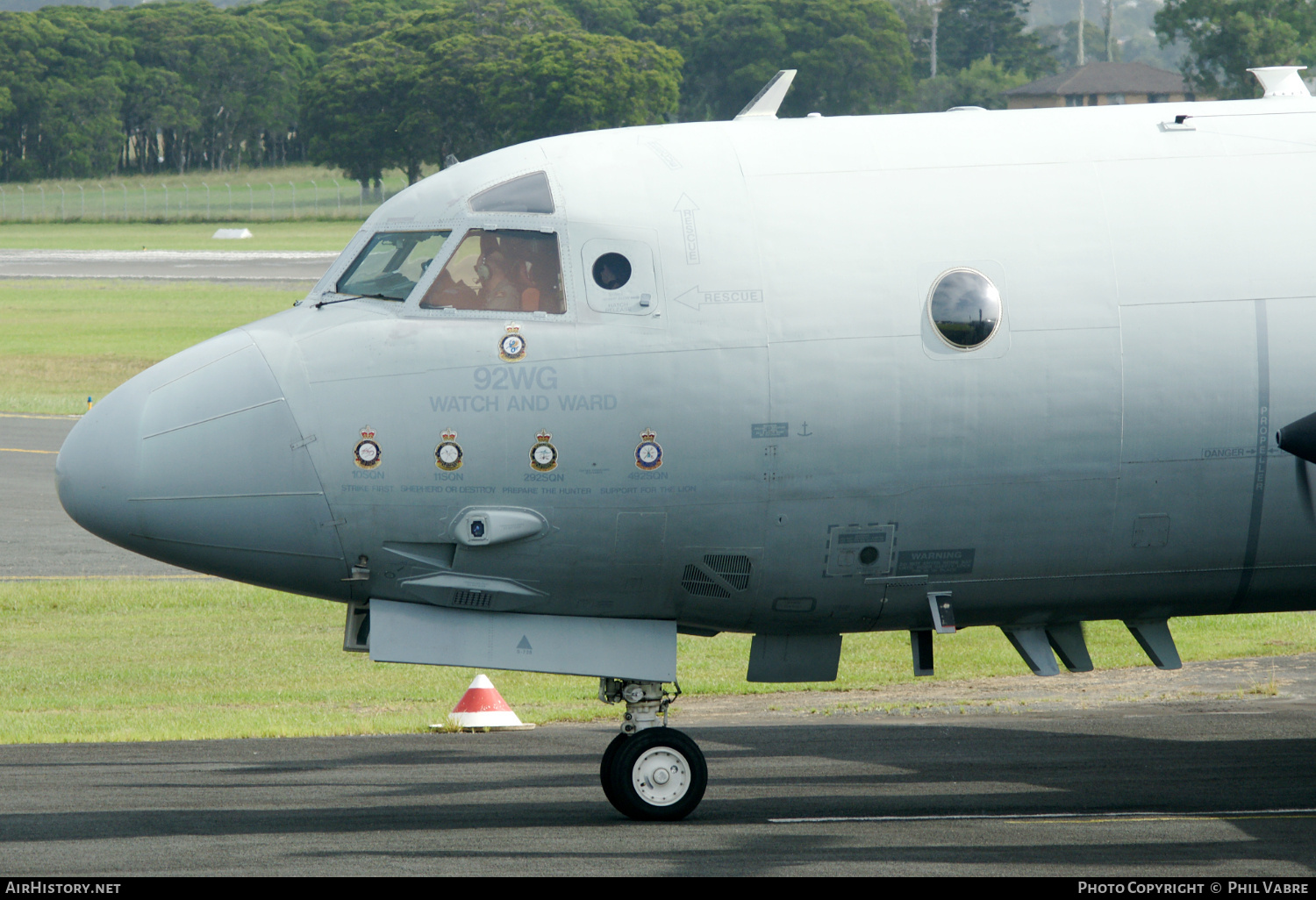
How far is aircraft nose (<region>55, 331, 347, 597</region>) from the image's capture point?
9164mm

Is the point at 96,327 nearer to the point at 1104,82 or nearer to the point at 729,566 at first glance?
the point at 729,566

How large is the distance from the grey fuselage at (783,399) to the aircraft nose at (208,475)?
0.7 inches

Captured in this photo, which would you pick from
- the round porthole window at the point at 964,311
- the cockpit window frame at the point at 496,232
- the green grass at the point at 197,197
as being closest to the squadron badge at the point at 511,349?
the cockpit window frame at the point at 496,232

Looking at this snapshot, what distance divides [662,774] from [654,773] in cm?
5

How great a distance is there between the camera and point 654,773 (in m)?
10.2

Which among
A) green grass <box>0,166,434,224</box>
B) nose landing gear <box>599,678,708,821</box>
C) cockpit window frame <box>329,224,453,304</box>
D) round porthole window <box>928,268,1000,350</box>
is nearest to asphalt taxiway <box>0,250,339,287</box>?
green grass <box>0,166,434,224</box>

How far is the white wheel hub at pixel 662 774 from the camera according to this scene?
10148mm

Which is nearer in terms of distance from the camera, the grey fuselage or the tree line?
the grey fuselage

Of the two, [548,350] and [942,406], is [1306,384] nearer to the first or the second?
[942,406]

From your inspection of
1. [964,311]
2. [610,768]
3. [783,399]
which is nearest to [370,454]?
[783,399]

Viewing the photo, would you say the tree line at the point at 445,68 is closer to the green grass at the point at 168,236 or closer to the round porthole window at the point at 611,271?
the green grass at the point at 168,236

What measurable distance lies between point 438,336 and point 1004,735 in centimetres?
710

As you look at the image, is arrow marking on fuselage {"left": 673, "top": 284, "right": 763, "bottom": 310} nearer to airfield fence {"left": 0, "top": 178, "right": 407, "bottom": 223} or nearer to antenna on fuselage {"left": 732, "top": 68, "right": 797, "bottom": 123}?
antenna on fuselage {"left": 732, "top": 68, "right": 797, "bottom": 123}

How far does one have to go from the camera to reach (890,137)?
9.95 meters
